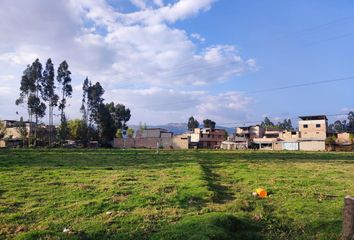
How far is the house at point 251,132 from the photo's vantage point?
118875 mm

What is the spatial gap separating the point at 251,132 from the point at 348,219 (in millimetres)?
112989

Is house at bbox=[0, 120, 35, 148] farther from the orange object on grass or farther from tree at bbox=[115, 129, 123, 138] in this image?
the orange object on grass

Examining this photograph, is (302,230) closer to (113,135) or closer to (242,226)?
(242,226)

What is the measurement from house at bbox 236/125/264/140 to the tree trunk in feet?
364

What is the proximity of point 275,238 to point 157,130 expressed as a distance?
103 m

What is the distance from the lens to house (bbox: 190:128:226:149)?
105406mm

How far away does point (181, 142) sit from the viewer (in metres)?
95.2

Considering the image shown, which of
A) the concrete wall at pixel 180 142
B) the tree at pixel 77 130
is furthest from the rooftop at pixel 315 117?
the tree at pixel 77 130

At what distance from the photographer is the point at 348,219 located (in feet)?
28.2

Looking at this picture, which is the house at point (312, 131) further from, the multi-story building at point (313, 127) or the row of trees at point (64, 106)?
the row of trees at point (64, 106)

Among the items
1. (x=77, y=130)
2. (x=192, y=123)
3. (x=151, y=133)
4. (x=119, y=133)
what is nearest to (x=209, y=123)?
(x=192, y=123)

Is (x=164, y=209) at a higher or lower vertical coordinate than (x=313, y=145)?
higher

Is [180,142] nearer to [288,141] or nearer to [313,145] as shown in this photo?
[288,141]

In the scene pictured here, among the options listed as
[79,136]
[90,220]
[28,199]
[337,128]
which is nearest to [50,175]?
[28,199]
